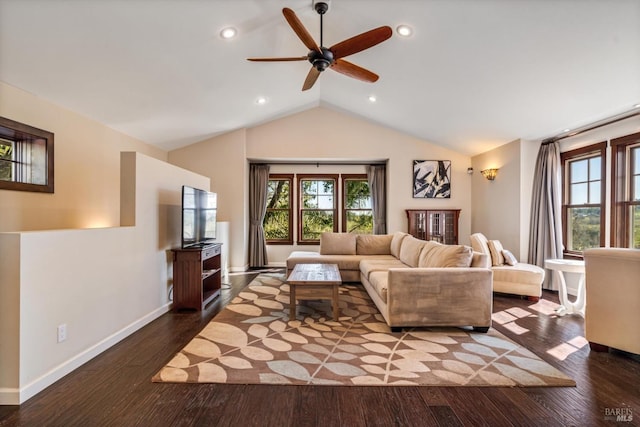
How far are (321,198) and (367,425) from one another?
5.57 meters

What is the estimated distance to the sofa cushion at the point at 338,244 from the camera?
556cm

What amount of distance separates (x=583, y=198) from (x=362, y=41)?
4.30 m

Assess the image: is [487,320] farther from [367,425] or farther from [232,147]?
[232,147]

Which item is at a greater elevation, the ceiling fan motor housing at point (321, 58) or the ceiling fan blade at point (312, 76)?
the ceiling fan blade at point (312, 76)

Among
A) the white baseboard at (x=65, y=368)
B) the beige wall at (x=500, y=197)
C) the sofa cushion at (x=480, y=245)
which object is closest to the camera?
the white baseboard at (x=65, y=368)

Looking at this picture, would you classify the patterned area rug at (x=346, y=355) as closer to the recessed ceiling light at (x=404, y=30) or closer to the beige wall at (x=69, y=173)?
the beige wall at (x=69, y=173)

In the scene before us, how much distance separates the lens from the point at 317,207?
7039 millimetres

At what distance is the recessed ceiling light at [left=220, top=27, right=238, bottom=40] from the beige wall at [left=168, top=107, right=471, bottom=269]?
10.1ft

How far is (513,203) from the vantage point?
5188 millimetres

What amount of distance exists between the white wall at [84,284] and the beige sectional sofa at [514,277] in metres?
4.46

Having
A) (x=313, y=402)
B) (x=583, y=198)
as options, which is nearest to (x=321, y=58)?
(x=313, y=402)

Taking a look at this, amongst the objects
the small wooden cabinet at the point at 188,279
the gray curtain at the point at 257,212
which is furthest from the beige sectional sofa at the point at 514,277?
the gray curtain at the point at 257,212

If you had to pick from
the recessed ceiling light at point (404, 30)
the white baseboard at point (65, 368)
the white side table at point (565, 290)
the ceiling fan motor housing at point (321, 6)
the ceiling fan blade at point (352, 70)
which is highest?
the ceiling fan motor housing at point (321, 6)

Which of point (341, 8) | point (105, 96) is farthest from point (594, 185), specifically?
point (105, 96)
